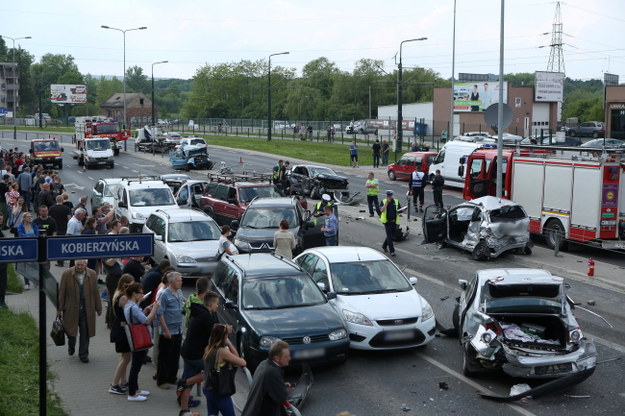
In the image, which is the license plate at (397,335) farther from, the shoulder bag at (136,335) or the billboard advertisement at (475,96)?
the billboard advertisement at (475,96)

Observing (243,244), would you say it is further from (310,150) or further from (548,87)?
(548,87)

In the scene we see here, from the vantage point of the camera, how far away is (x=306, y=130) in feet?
264

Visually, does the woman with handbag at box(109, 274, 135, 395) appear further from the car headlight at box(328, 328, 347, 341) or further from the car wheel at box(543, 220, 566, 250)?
the car wheel at box(543, 220, 566, 250)

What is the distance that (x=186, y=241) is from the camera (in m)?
17.8

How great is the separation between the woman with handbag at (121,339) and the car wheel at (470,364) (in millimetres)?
4709

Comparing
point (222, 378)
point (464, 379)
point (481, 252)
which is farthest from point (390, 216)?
point (222, 378)

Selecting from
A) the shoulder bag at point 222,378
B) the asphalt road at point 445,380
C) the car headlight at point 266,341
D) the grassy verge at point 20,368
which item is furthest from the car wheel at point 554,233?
the shoulder bag at point 222,378

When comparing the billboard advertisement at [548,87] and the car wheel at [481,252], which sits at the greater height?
the billboard advertisement at [548,87]

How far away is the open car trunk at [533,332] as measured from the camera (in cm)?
1037

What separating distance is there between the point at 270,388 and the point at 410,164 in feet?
110

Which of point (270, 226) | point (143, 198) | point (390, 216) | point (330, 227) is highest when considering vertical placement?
point (143, 198)

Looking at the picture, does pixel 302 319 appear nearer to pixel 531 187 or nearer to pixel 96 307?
pixel 96 307

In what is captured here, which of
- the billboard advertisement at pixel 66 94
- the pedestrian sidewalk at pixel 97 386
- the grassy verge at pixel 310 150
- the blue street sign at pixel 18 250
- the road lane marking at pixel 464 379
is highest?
the billboard advertisement at pixel 66 94

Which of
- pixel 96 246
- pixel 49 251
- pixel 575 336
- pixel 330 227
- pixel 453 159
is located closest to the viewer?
pixel 49 251
